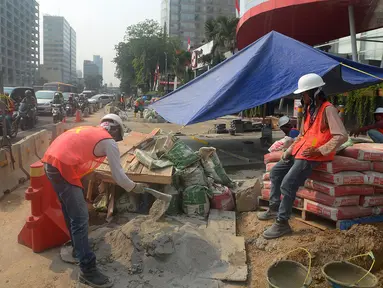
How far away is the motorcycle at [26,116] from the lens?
13030 mm

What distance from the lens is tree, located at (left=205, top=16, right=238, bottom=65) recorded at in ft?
105

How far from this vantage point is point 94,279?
3002mm

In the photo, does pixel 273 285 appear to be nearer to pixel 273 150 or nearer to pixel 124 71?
pixel 273 150

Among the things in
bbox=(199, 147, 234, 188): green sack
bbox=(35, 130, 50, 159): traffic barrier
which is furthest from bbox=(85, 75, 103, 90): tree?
bbox=(199, 147, 234, 188): green sack

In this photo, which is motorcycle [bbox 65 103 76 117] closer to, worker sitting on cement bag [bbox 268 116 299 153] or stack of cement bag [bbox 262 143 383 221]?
worker sitting on cement bag [bbox 268 116 299 153]

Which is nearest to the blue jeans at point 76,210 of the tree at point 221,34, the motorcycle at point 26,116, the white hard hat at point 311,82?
the white hard hat at point 311,82

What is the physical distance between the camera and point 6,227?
172 inches

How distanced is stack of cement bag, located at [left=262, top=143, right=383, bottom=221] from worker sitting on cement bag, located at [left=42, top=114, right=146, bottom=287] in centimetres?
238

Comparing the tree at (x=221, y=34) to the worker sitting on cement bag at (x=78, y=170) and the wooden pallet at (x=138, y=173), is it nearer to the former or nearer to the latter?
the wooden pallet at (x=138, y=173)

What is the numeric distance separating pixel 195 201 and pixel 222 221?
440 millimetres

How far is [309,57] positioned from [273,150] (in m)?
2.42

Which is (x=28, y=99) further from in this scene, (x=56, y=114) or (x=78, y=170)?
(x=78, y=170)

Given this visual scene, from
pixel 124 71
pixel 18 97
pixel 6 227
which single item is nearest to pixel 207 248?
pixel 6 227

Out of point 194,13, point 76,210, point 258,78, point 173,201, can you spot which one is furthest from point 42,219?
point 194,13
